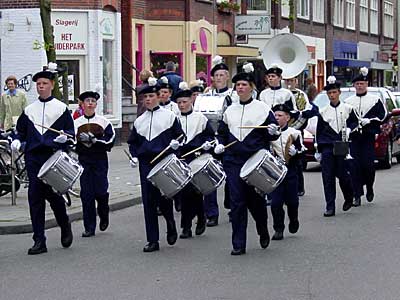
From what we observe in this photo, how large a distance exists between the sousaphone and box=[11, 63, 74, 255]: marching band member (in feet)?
31.3

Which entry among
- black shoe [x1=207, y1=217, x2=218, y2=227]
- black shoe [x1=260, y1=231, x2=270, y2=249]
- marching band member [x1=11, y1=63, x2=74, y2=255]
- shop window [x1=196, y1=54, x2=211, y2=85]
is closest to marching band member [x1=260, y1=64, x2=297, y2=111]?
black shoe [x1=207, y1=217, x2=218, y2=227]

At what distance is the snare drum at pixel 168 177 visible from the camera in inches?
435

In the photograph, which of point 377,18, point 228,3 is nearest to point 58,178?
point 228,3

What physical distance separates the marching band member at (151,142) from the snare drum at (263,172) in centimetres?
93

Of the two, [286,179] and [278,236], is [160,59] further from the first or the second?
[278,236]

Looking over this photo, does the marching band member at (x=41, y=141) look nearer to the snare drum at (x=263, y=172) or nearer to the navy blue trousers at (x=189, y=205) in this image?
the navy blue trousers at (x=189, y=205)

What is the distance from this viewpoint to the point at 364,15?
6059cm

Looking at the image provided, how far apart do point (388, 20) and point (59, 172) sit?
59.3 metres

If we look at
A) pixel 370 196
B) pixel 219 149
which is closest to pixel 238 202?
pixel 219 149

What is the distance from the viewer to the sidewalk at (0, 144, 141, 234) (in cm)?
1298

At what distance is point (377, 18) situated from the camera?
211 feet

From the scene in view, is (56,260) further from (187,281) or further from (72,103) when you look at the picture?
(72,103)

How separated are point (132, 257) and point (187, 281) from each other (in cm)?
156

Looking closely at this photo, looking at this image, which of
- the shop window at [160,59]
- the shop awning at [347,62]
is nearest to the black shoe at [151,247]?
the shop window at [160,59]
